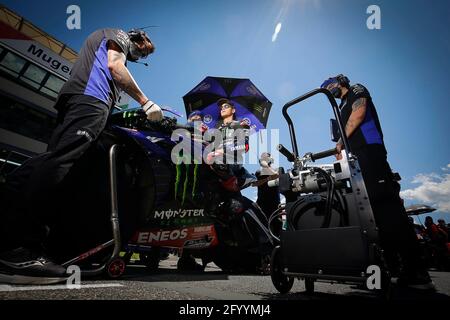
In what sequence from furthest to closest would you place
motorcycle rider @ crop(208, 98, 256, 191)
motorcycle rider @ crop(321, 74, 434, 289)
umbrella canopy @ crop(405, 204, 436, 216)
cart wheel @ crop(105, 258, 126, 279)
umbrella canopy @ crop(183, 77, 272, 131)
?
umbrella canopy @ crop(183, 77, 272, 131), umbrella canopy @ crop(405, 204, 436, 216), motorcycle rider @ crop(208, 98, 256, 191), motorcycle rider @ crop(321, 74, 434, 289), cart wheel @ crop(105, 258, 126, 279)

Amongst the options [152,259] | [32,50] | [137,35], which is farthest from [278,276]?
[32,50]

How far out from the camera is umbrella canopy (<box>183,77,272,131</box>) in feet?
26.7

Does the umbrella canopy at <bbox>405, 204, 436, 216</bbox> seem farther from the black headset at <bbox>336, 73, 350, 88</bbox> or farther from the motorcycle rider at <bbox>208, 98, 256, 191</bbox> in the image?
the motorcycle rider at <bbox>208, 98, 256, 191</bbox>

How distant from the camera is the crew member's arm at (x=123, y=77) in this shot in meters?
1.90

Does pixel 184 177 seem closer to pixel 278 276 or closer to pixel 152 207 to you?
pixel 152 207

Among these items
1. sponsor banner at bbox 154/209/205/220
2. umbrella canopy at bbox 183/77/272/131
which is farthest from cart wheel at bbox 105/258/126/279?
umbrella canopy at bbox 183/77/272/131

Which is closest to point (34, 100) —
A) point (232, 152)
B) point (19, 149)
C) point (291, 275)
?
point (19, 149)

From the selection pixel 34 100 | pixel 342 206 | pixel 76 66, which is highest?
pixel 34 100

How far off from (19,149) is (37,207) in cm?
2586

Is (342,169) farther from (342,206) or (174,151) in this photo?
(174,151)

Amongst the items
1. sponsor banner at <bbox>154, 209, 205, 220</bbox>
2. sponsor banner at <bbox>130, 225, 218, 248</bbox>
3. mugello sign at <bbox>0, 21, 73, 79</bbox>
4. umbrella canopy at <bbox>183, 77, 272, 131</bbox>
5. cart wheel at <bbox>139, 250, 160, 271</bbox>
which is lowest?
cart wheel at <bbox>139, 250, 160, 271</bbox>

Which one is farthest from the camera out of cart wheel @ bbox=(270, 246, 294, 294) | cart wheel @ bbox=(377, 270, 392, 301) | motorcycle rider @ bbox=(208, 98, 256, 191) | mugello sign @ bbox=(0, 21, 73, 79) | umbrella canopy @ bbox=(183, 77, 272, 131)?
mugello sign @ bbox=(0, 21, 73, 79)

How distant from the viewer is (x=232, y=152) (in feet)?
11.5

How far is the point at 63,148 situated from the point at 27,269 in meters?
0.73
